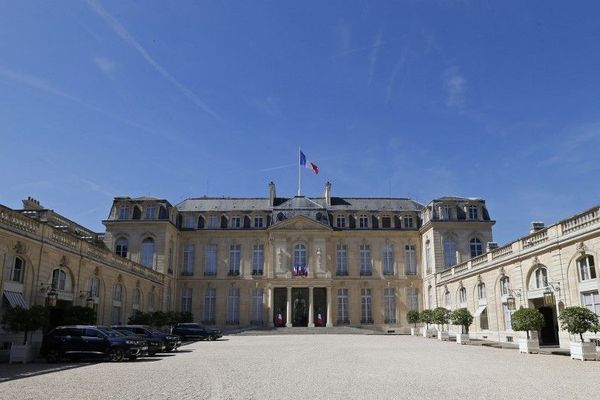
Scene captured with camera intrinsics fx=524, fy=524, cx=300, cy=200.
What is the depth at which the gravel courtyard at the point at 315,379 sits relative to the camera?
10.3 metres

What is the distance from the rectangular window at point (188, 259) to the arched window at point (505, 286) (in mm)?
28926

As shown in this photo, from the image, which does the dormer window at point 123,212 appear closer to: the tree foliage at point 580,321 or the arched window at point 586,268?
the arched window at point 586,268

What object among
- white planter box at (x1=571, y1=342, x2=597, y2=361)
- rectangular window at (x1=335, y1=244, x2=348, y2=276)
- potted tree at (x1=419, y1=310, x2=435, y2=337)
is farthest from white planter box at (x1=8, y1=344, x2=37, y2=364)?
rectangular window at (x1=335, y1=244, x2=348, y2=276)

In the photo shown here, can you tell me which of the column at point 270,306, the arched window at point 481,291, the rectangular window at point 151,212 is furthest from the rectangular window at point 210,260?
the arched window at point 481,291

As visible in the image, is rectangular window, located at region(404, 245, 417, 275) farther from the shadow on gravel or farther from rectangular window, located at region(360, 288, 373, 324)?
the shadow on gravel

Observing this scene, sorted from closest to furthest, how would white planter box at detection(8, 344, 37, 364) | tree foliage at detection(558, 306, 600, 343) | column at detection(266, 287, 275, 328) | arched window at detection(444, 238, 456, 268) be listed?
white planter box at detection(8, 344, 37, 364) → tree foliage at detection(558, 306, 600, 343) → arched window at detection(444, 238, 456, 268) → column at detection(266, 287, 275, 328)

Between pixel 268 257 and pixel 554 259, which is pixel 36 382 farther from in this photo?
pixel 268 257

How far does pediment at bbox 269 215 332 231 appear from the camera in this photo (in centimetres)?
4901

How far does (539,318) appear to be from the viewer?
22500 millimetres

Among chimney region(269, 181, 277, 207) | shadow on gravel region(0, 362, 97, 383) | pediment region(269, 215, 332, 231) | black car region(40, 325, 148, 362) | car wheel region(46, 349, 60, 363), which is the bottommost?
shadow on gravel region(0, 362, 97, 383)

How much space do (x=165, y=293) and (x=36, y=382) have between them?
108ft

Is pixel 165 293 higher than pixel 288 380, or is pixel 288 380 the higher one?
pixel 165 293

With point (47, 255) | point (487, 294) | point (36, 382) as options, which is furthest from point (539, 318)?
point (47, 255)

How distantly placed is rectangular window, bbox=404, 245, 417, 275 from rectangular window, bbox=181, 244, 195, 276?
20.1 metres
